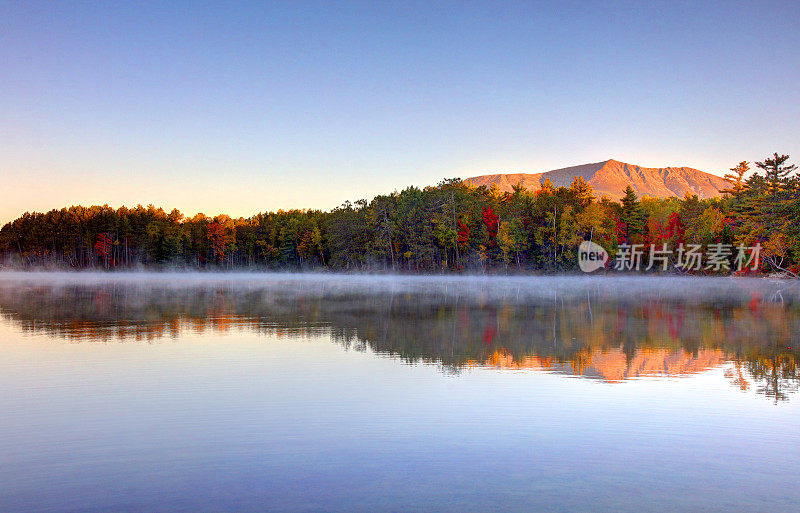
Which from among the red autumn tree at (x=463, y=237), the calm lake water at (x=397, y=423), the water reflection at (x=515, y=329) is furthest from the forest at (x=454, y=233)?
the calm lake water at (x=397, y=423)

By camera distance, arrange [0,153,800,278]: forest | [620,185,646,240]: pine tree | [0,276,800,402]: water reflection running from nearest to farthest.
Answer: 1. [0,276,800,402]: water reflection
2. [0,153,800,278]: forest
3. [620,185,646,240]: pine tree

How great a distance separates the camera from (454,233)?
83.4 metres

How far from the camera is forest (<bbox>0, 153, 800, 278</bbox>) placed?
7583cm

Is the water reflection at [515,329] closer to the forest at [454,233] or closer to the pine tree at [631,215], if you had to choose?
the forest at [454,233]

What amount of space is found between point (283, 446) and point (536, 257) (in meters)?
77.0

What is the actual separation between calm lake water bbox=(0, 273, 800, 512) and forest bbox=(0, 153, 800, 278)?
43128mm

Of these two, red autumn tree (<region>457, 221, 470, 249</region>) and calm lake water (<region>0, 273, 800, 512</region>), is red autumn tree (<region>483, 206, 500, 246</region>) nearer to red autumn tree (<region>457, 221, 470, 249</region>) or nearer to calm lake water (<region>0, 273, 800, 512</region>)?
red autumn tree (<region>457, 221, 470, 249</region>)

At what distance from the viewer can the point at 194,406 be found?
9258 millimetres

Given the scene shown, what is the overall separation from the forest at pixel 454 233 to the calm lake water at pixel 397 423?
141 feet

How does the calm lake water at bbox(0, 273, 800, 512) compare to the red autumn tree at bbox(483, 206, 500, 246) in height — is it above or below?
below

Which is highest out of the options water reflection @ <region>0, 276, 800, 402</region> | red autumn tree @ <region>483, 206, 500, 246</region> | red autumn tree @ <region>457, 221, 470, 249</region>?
red autumn tree @ <region>483, 206, 500, 246</region>

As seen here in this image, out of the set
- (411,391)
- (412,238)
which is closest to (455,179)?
(412,238)

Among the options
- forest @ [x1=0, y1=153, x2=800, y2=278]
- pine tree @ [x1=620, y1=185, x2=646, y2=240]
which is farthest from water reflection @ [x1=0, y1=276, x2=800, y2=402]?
pine tree @ [x1=620, y1=185, x2=646, y2=240]

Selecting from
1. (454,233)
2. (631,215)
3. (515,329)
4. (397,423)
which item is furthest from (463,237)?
(397,423)
